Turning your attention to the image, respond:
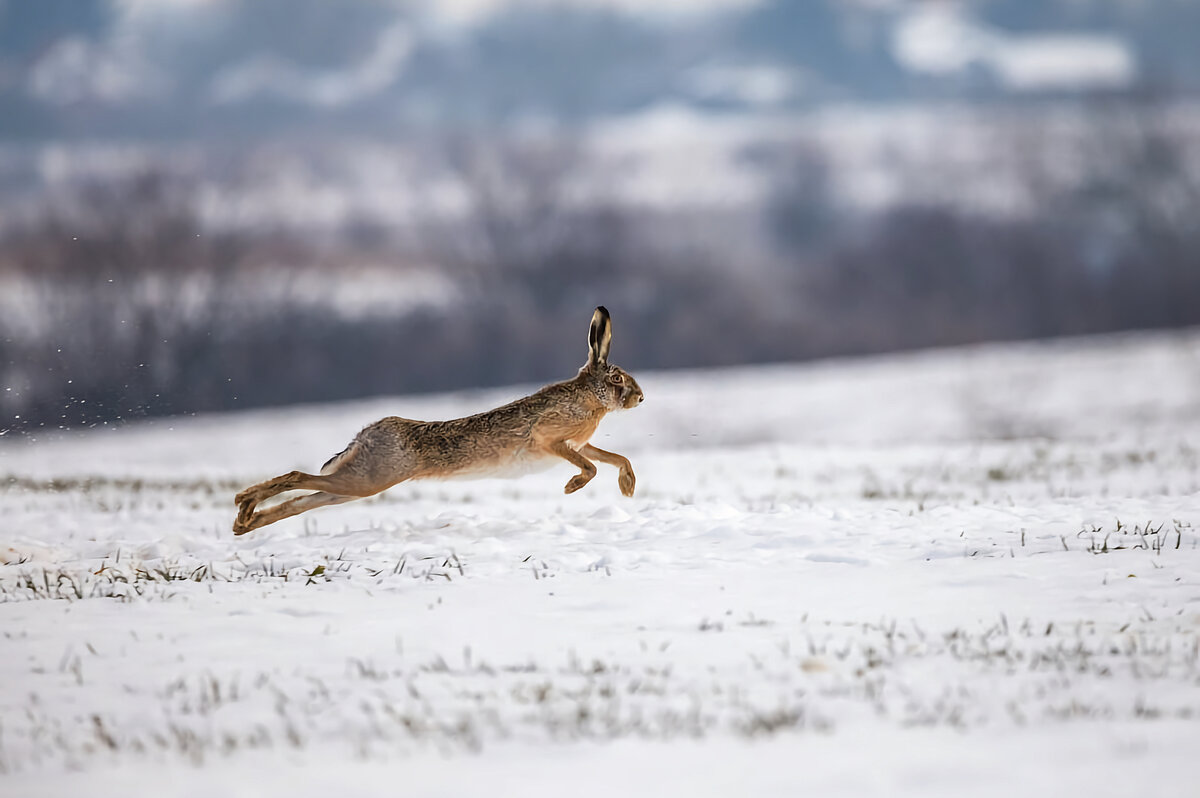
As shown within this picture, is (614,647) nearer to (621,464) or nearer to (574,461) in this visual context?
(574,461)

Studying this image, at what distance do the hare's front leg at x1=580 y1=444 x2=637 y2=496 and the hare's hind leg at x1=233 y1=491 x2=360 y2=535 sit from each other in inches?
66.8

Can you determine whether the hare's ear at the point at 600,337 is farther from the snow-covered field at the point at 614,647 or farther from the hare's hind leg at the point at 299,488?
the hare's hind leg at the point at 299,488

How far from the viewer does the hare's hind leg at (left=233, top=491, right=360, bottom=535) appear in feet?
26.8

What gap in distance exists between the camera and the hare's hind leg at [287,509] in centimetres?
817

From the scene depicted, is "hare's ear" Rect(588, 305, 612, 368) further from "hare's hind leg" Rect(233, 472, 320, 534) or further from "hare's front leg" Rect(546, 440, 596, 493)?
"hare's hind leg" Rect(233, 472, 320, 534)

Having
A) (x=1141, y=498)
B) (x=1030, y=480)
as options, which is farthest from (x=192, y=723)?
(x=1030, y=480)

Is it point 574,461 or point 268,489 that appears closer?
point 268,489

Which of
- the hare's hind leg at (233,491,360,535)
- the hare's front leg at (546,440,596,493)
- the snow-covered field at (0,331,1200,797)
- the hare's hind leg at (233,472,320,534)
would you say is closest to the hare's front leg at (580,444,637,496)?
the hare's front leg at (546,440,596,493)

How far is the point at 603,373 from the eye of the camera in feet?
28.3

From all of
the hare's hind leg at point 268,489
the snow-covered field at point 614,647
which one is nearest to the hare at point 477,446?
the hare's hind leg at point 268,489

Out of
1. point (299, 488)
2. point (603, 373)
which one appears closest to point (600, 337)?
point (603, 373)

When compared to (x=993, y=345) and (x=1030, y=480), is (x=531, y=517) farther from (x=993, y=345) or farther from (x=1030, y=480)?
(x=993, y=345)

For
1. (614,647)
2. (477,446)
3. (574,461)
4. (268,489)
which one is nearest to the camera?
(614,647)

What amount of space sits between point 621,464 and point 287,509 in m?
2.30
